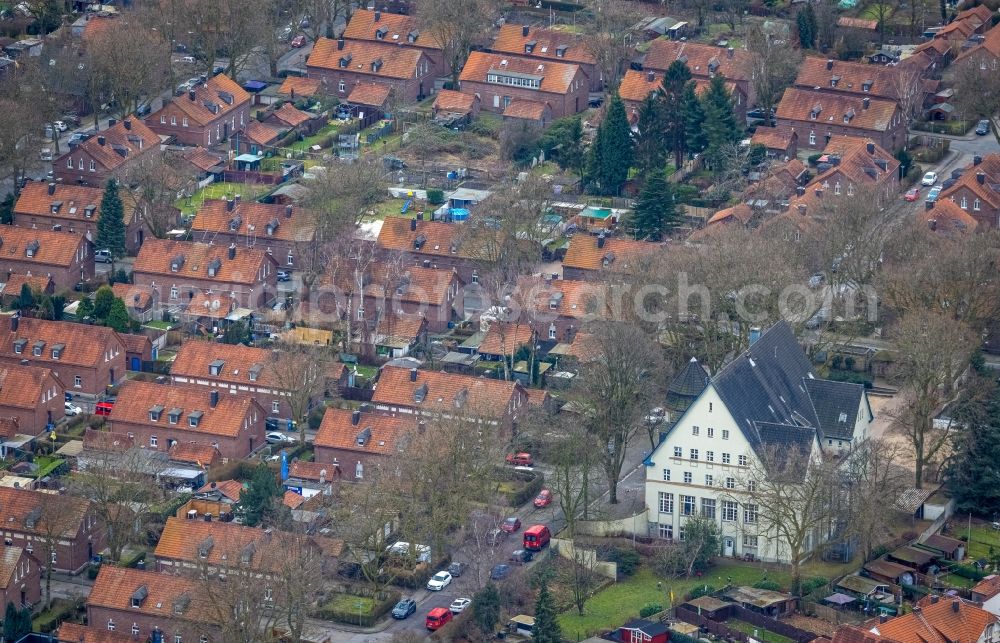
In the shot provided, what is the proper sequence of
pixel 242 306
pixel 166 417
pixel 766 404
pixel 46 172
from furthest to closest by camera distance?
pixel 46 172 < pixel 242 306 < pixel 166 417 < pixel 766 404

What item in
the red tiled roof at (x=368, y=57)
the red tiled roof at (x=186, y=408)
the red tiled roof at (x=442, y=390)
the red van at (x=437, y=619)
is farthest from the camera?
the red tiled roof at (x=368, y=57)

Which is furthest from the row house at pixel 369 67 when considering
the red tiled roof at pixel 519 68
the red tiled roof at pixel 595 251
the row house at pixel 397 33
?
the red tiled roof at pixel 595 251

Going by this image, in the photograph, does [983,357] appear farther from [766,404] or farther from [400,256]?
[400,256]

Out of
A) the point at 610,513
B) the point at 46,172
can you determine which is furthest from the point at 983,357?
the point at 46,172

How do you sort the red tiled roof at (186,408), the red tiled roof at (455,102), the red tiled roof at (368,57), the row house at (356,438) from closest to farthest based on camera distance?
the row house at (356,438)
the red tiled roof at (186,408)
the red tiled roof at (455,102)
the red tiled roof at (368,57)

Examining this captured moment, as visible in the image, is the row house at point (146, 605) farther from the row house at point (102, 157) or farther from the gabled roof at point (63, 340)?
the row house at point (102, 157)

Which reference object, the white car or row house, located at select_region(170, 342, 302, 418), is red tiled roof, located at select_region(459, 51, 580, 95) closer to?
row house, located at select_region(170, 342, 302, 418)

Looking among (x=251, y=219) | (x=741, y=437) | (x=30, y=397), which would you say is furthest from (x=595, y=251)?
(x=30, y=397)
